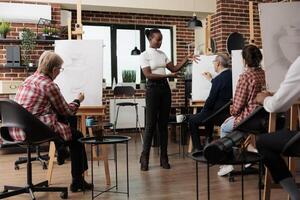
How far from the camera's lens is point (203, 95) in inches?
210

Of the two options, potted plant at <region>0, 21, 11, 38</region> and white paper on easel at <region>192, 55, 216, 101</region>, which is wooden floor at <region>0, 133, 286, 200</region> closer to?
white paper on easel at <region>192, 55, 216, 101</region>

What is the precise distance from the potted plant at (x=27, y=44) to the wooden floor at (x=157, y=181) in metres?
2.00

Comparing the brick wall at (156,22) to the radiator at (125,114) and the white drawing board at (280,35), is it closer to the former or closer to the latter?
the radiator at (125,114)

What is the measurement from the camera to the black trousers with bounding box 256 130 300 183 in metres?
2.26

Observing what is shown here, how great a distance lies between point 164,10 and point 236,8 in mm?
1355

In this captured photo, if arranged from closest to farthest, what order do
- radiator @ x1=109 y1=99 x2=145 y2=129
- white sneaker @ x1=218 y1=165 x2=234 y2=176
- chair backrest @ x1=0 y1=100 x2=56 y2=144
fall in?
chair backrest @ x1=0 y1=100 x2=56 y2=144 → white sneaker @ x1=218 y1=165 x2=234 y2=176 → radiator @ x1=109 y1=99 x2=145 y2=129

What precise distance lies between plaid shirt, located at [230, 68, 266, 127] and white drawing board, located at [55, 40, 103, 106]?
4.56 ft

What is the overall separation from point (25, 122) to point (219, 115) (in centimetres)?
222

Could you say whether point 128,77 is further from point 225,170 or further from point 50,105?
point 50,105

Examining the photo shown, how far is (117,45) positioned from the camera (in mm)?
8508

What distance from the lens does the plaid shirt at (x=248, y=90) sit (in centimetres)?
340

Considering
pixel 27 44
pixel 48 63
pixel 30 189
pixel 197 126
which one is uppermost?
pixel 27 44

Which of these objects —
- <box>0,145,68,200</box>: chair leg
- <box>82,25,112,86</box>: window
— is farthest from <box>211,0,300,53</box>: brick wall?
<box>0,145,68,200</box>: chair leg

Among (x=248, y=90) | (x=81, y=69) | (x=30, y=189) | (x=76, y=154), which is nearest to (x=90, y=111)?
(x=81, y=69)
